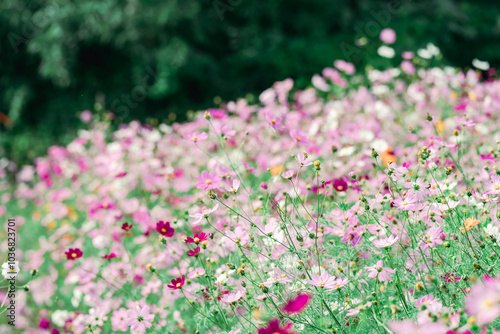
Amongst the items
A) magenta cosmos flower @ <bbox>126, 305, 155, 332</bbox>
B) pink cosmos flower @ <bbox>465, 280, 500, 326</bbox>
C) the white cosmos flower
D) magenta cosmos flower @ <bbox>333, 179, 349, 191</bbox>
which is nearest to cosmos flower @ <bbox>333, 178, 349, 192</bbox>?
magenta cosmos flower @ <bbox>333, 179, 349, 191</bbox>

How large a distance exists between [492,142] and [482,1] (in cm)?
574

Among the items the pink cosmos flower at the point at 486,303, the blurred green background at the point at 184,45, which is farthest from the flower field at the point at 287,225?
the blurred green background at the point at 184,45

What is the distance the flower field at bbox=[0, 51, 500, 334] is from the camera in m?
1.27

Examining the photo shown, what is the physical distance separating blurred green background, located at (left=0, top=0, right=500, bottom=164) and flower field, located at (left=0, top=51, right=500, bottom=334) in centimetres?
188

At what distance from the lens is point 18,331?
2709 mm

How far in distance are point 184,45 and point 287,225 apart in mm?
4373

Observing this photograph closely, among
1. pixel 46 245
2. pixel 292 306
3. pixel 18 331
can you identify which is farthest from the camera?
pixel 46 245

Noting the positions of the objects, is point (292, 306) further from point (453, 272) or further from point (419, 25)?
point (419, 25)

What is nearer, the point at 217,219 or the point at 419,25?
the point at 217,219

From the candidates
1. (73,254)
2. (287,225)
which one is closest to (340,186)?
(287,225)

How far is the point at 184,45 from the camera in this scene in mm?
5559

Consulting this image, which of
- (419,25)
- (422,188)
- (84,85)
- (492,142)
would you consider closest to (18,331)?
(422,188)

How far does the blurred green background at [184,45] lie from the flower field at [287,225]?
1880 mm

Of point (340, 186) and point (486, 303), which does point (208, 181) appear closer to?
point (340, 186)
